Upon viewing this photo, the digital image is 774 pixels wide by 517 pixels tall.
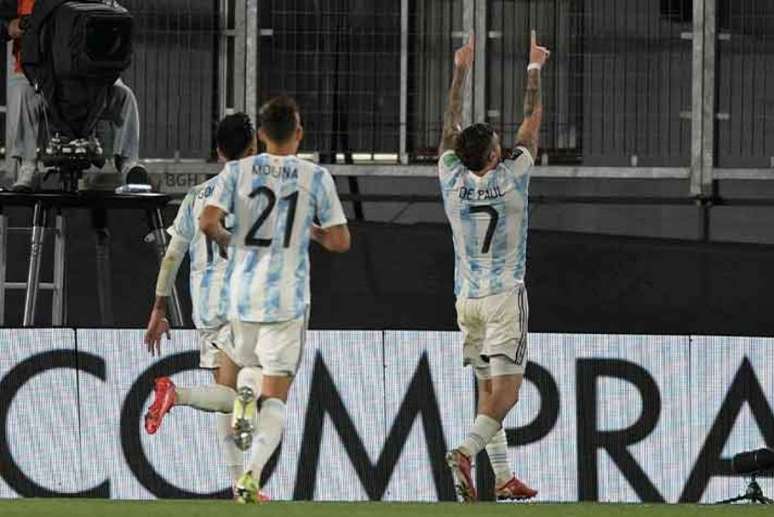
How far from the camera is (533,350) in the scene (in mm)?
14188

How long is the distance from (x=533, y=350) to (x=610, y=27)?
11.4 ft

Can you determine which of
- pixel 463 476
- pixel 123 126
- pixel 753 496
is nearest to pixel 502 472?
pixel 463 476

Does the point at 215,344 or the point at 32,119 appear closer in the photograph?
the point at 215,344

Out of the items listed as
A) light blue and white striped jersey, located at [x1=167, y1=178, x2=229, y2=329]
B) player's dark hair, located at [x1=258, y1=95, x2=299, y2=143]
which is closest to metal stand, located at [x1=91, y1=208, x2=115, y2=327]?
light blue and white striped jersey, located at [x1=167, y1=178, x2=229, y2=329]

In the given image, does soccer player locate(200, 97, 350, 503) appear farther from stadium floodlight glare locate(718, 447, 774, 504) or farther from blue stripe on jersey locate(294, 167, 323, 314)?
stadium floodlight glare locate(718, 447, 774, 504)

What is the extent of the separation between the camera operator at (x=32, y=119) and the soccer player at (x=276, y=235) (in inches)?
166

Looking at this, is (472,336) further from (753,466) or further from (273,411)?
(273,411)

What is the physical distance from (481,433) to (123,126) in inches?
155

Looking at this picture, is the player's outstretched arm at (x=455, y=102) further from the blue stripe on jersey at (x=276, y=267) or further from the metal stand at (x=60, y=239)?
the metal stand at (x=60, y=239)

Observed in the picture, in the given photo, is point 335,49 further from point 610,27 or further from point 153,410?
point 153,410

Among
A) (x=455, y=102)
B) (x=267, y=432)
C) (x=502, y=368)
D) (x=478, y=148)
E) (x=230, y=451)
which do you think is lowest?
(x=230, y=451)

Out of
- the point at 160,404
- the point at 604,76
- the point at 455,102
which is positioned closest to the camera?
the point at 160,404

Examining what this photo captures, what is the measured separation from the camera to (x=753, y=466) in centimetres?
1313

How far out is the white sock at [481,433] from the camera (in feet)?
39.7
